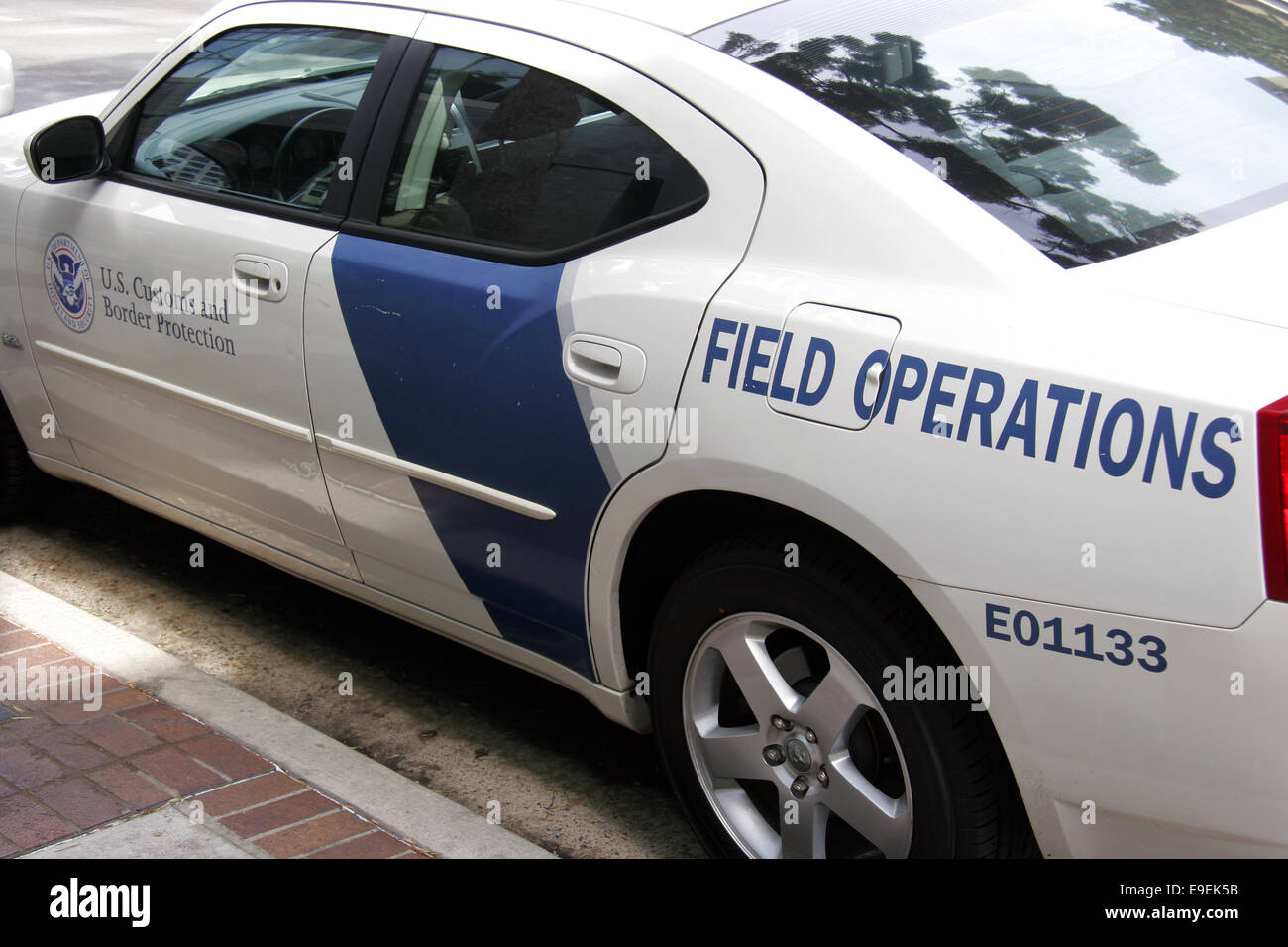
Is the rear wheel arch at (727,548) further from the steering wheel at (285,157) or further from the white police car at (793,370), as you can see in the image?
the steering wheel at (285,157)

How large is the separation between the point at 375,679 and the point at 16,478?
160cm

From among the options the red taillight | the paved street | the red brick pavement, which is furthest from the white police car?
the red brick pavement

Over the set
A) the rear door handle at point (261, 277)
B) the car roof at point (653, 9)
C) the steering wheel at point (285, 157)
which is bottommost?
the rear door handle at point (261, 277)

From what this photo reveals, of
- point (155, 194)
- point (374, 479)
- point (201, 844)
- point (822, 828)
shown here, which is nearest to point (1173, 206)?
point (822, 828)

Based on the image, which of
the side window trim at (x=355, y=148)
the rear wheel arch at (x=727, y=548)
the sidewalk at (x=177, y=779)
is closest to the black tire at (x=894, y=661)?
the rear wheel arch at (x=727, y=548)

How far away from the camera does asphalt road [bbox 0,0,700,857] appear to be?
3232 millimetres

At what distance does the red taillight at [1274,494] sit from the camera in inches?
75.8

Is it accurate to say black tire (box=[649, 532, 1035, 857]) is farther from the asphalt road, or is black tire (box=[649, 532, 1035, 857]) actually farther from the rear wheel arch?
the asphalt road

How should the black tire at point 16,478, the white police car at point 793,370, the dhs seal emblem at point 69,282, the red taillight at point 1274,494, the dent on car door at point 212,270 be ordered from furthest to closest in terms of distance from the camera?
the black tire at point 16,478 → the dhs seal emblem at point 69,282 → the dent on car door at point 212,270 → the white police car at point 793,370 → the red taillight at point 1274,494

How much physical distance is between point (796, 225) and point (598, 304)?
42 centimetres

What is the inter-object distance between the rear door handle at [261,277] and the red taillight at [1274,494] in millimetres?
2105

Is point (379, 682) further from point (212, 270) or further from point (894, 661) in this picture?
point (894, 661)

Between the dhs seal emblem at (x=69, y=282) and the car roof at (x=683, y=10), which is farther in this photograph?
the dhs seal emblem at (x=69, y=282)

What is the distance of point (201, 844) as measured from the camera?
9.19ft
